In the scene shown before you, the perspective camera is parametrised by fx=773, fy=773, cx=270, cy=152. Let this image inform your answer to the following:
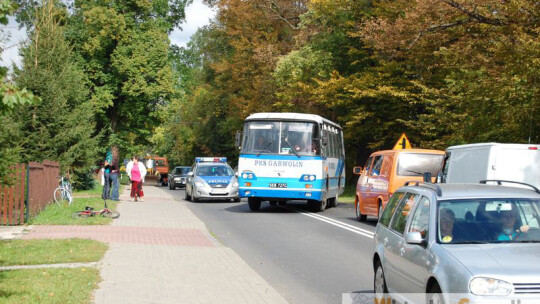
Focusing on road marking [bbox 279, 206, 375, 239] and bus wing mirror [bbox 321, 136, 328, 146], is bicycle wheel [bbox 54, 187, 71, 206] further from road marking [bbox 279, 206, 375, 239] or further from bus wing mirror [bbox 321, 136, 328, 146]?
bus wing mirror [bbox 321, 136, 328, 146]

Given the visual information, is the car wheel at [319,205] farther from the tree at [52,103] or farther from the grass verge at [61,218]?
the tree at [52,103]

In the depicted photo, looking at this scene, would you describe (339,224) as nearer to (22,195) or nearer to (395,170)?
(395,170)

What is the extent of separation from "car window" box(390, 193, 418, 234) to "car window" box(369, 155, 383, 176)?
40.2ft

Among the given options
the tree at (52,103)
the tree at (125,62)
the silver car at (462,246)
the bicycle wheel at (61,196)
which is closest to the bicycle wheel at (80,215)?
the bicycle wheel at (61,196)

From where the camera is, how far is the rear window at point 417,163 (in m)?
19.9

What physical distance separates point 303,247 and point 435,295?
366 inches

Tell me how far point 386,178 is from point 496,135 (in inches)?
320

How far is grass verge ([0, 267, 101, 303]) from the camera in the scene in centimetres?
873

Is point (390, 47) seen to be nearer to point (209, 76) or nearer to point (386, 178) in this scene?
point (386, 178)

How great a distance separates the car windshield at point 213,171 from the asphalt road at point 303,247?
7.05m

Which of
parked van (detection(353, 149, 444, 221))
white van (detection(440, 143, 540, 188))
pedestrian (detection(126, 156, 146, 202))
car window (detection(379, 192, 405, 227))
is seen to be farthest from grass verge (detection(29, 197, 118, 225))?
car window (detection(379, 192, 405, 227))

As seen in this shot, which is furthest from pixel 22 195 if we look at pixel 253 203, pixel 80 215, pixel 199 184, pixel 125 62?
pixel 125 62

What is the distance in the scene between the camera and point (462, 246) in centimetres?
702

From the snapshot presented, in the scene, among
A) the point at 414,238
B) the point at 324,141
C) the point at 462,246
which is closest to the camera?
the point at 462,246
